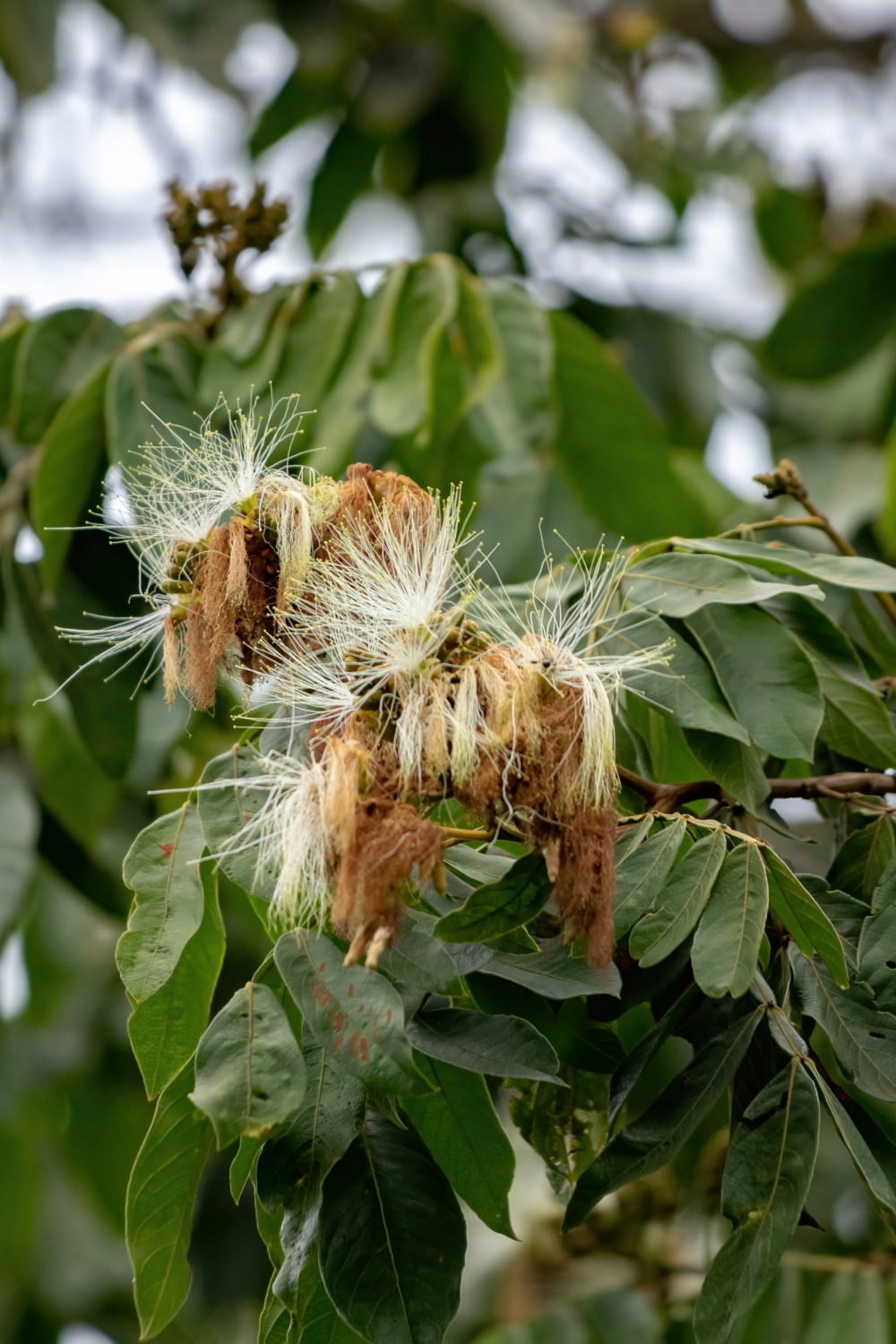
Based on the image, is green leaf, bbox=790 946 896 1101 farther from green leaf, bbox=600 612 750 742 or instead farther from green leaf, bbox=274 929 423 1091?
green leaf, bbox=274 929 423 1091

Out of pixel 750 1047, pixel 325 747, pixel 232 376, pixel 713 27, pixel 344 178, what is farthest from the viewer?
pixel 713 27

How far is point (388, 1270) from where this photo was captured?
1.17 metres

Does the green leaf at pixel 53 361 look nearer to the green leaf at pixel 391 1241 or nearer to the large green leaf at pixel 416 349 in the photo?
the large green leaf at pixel 416 349

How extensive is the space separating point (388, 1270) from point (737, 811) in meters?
0.54

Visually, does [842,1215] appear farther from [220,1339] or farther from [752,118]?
[752,118]

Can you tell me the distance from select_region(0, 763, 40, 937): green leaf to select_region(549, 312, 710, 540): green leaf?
1186 millimetres

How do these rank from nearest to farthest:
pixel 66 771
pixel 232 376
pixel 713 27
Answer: pixel 232 376, pixel 66 771, pixel 713 27

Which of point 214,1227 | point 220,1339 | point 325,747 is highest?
point 325,747

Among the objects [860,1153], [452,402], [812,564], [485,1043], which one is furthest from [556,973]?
[452,402]

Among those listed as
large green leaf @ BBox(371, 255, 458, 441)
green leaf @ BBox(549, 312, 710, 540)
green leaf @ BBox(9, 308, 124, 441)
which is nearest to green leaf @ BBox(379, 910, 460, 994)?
large green leaf @ BBox(371, 255, 458, 441)

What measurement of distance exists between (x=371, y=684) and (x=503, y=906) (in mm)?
226

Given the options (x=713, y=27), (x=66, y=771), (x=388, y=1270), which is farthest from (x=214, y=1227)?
(x=713, y=27)

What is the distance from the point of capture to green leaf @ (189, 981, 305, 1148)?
1.07 m

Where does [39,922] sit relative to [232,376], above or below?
below
